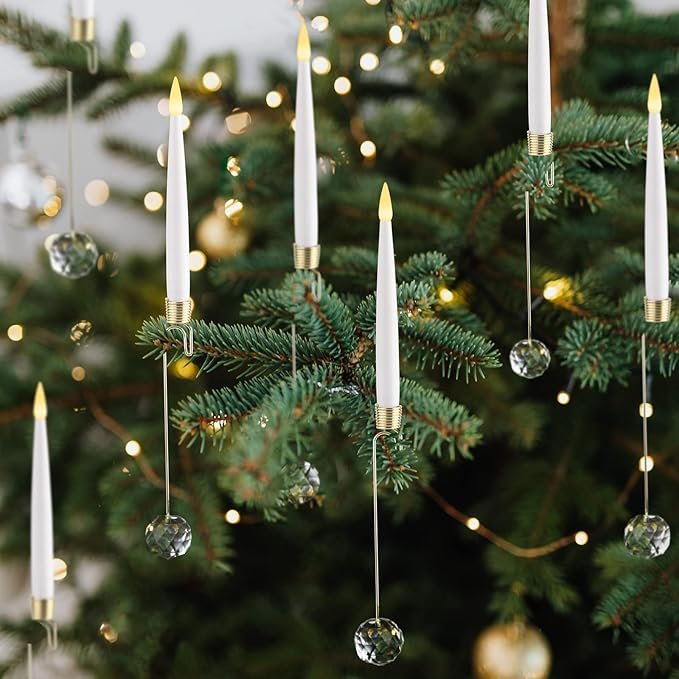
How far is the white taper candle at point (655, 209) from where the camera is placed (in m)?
0.59

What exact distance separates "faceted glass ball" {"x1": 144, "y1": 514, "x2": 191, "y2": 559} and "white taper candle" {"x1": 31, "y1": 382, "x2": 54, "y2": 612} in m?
0.07

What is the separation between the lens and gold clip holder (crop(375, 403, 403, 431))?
0.56 metres

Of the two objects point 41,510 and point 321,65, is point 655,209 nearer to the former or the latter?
Result: point 41,510

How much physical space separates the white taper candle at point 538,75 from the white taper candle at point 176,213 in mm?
212

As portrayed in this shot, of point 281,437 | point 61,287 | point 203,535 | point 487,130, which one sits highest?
point 487,130

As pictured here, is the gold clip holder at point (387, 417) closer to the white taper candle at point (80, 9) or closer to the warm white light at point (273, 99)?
the white taper candle at point (80, 9)

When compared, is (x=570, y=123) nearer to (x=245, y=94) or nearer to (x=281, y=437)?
(x=281, y=437)

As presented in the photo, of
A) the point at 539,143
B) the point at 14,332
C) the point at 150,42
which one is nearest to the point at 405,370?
the point at 539,143

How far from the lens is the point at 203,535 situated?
3.04 ft

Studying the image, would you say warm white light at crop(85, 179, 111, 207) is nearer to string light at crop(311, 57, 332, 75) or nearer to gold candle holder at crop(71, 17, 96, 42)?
string light at crop(311, 57, 332, 75)

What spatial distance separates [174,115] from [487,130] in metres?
0.72

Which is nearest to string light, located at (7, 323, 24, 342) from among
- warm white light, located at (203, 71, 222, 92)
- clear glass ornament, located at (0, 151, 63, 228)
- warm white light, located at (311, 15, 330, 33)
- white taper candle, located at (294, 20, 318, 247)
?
clear glass ornament, located at (0, 151, 63, 228)

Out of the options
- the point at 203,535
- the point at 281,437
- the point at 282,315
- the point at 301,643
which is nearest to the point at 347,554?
the point at 301,643

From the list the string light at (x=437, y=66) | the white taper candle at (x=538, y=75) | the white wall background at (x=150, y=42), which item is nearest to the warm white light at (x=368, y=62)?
the string light at (x=437, y=66)
